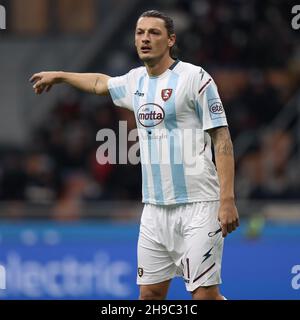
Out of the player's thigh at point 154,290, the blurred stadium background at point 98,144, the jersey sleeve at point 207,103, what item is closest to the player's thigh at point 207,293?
the player's thigh at point 154,290

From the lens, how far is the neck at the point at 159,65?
6.48 meters

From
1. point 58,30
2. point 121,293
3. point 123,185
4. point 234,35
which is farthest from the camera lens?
point 58,30

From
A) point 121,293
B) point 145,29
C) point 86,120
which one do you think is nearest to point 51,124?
point 86,120

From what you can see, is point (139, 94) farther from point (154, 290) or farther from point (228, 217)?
point (154, 290)

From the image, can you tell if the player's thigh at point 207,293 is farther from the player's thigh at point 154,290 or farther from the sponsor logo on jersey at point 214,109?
the sponsor logo on jersey at point 214,109

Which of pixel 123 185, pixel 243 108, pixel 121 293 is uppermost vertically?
pixel 243 108

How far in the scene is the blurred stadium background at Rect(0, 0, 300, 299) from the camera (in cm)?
1088

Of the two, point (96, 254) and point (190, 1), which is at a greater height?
point (190, 1)

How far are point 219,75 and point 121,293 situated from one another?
16.0 ft

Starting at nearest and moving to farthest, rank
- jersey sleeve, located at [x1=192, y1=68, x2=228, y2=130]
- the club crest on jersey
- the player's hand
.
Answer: the player's hand
jersey sleeve, located at [x1=192, y1=68, x2=228, y2=130]
the club crest on jersey

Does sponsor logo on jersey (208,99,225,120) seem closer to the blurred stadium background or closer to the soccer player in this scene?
the soccer player

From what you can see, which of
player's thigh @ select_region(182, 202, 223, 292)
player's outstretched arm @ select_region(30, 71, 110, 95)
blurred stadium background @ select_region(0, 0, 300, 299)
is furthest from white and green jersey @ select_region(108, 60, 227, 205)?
blurred stadium background @ select_region(0, 0, 300, 299)
